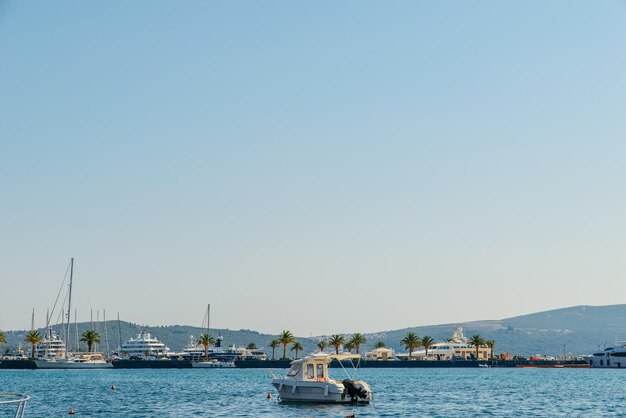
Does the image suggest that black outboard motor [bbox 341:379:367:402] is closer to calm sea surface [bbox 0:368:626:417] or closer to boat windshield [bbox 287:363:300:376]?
calm sea surface [bbox 0:368:626:417]

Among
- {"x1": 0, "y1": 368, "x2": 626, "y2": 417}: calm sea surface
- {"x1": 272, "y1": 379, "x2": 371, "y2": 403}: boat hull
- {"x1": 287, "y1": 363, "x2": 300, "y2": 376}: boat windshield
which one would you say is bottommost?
{"x1": 0, "y1": 368, "x2": 626, "y2": 417}: calm sea surface

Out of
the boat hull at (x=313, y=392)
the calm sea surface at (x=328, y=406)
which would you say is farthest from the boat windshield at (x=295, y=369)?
the calm sea surface at (x=328, y=406)

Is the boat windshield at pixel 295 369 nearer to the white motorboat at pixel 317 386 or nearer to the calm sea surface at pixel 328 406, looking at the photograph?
the white motorboat at pixel 317 386

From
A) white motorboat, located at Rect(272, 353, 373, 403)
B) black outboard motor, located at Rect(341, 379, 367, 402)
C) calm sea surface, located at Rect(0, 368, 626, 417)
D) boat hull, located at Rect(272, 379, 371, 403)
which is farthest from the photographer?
black outboard motor, located at Rect(341, 379, 367, 402)

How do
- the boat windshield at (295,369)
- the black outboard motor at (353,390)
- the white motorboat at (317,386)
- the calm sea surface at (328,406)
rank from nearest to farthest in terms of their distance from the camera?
1. the calm sea surface at (328,406)
2. the white motorboat at (317,386)
3. the black outboard motor at (353,390)
4. the boat windshield at (295,369)

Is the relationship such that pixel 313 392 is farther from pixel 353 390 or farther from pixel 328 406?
pixel 353 390

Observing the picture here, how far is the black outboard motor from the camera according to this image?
83750 millimetres

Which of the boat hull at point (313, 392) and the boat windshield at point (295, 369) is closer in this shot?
the boat hull at point (313, 392)

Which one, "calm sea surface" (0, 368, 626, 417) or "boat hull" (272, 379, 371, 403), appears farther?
"boat hull" (272, 379, 371, 403)

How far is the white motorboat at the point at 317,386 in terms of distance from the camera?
3248 inches

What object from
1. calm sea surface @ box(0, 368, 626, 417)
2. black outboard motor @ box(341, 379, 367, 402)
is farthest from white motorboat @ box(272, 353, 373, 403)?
calm sea surface @ box(0, 368, 626, 417)

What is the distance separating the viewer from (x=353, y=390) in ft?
275

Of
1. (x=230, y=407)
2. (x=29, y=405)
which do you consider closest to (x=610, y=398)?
(x=230, y=407)

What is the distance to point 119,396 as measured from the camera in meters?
107
